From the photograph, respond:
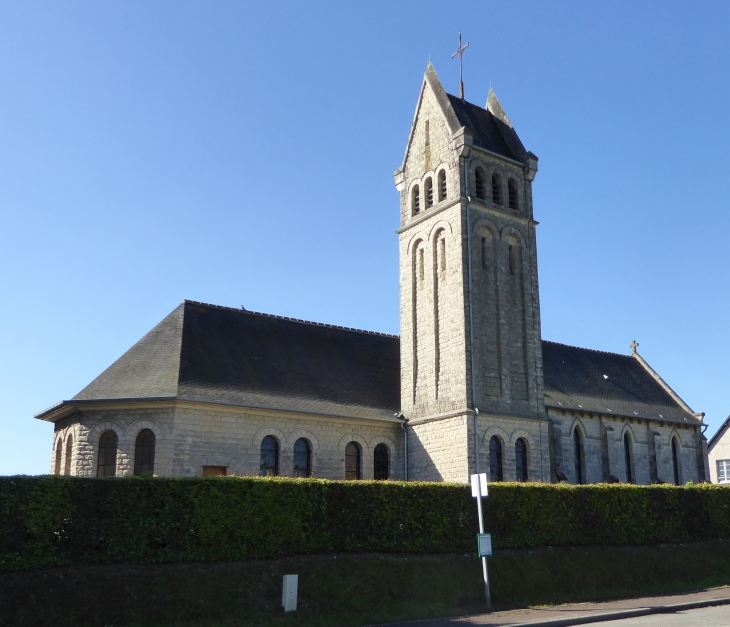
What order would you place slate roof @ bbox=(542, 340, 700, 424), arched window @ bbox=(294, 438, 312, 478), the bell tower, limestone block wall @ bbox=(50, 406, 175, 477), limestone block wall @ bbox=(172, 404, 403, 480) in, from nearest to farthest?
limestone block wall @ bbox=(50, 406, 175, 477)
limestone block wall @ bbox=(172, 404, 403, 480)
arched window @ bbox=(294, 438, 312, 478)
the bell tower
slate roof @ bbox=(542, 340, 700, 424)

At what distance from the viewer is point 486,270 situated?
3409 centimetres

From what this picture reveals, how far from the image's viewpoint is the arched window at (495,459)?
3164cm

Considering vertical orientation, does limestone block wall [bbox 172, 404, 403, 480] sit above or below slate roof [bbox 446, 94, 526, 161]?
below

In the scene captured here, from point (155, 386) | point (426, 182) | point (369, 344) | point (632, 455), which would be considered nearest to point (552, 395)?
point (632, 455)

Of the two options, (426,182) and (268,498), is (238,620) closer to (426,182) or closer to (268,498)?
(268,498)

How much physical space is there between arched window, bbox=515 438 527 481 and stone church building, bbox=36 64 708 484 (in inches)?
3.5

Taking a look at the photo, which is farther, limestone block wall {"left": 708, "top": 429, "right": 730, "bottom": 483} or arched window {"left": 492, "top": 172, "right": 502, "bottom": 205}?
limestone block wall {"left": 708, "top": 429, "right": 730, "bottom": 483}

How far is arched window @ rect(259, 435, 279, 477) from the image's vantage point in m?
30.0

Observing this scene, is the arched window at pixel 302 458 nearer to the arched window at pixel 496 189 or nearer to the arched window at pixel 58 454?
the arched window at pixel 58 454

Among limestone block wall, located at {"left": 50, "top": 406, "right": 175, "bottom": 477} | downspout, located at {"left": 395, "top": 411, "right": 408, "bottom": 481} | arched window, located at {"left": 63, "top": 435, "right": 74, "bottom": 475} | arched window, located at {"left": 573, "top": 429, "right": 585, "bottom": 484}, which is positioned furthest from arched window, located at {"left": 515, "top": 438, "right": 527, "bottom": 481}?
arched window, located at {"left": 63, "top": 435, "right": 74, "bottom": 475}

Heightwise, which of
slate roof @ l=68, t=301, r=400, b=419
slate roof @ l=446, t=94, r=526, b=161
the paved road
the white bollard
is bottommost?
the paved road

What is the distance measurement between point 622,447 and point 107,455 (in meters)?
25.2

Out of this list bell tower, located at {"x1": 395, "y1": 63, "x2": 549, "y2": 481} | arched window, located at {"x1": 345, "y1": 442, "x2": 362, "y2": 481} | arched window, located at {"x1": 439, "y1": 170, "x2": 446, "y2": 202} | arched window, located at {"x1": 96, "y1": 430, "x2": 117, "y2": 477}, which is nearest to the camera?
arched window, located at {"x1": 96, "y1": 430, "x2": 117, "y2": 477}

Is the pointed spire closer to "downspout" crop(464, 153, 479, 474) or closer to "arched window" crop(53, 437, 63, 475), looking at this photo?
"downspout" crop(464, 153, 479, 474)
